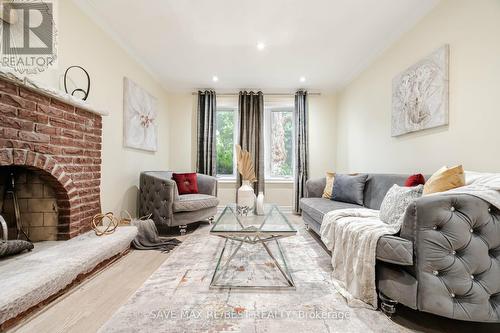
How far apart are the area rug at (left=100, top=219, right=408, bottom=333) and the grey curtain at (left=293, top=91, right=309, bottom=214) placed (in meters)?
2.43

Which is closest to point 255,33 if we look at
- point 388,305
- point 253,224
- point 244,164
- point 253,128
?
point 244,164

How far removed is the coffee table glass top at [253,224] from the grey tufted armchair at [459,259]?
0.82 m

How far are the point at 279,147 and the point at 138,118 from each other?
269 centimetres

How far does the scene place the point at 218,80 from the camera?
4078 millimetres

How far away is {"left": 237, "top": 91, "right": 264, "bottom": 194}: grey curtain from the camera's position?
4.46 metres

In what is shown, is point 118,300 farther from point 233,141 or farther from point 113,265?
point 233,141

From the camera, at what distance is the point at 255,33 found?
2.65 meters

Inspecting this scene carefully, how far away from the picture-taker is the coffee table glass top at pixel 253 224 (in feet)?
5.77

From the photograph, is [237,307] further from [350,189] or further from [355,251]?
[350,189]

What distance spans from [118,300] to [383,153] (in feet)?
10.6

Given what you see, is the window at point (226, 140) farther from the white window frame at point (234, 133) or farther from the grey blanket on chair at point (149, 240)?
the grey blanket on chair at point (149, 240)

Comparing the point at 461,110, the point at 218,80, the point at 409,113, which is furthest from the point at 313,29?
the point at 218,80

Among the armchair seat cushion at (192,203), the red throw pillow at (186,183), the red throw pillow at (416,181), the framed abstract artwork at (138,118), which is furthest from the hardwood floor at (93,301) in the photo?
the red throw pillow at (416,181)

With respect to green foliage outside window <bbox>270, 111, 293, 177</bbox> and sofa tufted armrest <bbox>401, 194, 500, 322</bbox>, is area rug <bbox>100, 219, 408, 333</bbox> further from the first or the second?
green foliage outside window <bbox>270, 111, 293, 177</bbox>
